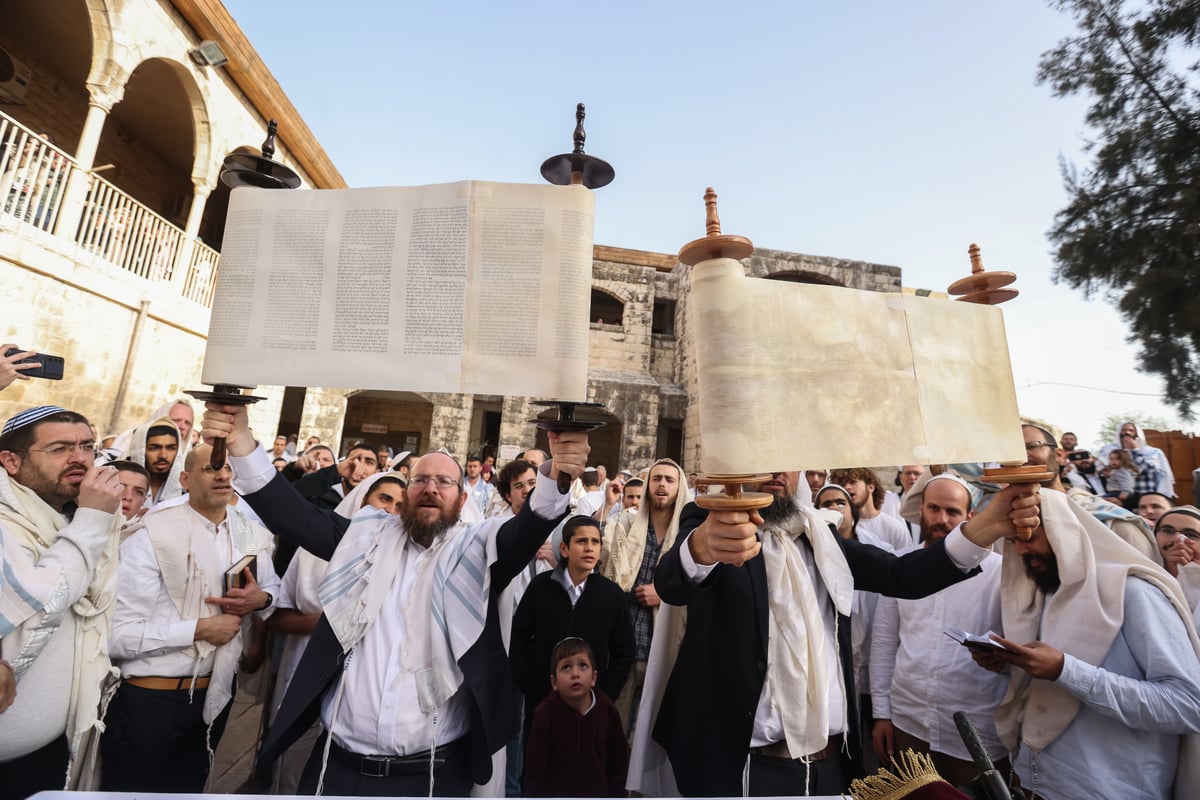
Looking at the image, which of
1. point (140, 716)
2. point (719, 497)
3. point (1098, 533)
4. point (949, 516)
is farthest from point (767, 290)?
point (140, 716)

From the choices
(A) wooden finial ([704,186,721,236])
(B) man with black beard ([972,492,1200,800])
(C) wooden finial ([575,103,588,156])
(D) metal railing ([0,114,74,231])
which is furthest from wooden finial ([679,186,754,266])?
(D) metal railing ([0,114,74,231])

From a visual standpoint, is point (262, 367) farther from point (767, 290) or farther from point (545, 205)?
point (767, 290)

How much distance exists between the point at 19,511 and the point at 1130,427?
9075 millimetres

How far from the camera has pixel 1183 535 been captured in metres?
2.43

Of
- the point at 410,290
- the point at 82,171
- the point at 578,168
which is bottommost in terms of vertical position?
the point at 410,290

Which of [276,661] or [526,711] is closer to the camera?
[526,711]

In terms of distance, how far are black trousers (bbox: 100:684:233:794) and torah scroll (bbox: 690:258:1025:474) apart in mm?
2491

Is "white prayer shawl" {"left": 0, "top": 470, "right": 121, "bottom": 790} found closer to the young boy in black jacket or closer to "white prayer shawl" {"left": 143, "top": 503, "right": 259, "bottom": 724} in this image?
"white prayer shawl" {"left": 143, "top": 503, "right": 259, "bottom": 724}

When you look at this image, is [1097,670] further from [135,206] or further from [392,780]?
[135,206]

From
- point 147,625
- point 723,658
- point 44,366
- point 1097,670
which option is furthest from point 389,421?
point 1097,670

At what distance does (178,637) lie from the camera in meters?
2.23

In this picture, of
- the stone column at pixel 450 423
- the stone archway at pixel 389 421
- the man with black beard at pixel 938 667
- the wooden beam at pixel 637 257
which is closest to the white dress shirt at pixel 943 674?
the man with black beard at pixel 938 667

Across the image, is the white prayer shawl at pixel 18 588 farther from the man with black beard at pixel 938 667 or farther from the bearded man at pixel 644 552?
the man with black beard at pixel 938 667

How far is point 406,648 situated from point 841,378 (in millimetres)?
1791
